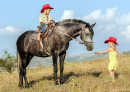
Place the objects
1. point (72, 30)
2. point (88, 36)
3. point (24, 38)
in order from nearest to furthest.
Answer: point (88, 36), point (72, 30), point (24, 38)

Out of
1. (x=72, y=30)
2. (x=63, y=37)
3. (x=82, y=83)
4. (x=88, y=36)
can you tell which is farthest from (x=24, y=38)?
(x=82, y=83)

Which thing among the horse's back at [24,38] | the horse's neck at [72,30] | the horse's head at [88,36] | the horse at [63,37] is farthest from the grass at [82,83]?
the horse's back at [24,38]

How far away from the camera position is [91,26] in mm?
7559

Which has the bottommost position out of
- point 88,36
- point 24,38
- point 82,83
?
point 82,83

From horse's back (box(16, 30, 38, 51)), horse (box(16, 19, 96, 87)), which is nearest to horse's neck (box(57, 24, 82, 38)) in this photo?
horse (box(16, 19, 96, 87))

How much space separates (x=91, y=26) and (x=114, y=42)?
128 centimetres

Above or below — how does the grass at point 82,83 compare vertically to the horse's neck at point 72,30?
below

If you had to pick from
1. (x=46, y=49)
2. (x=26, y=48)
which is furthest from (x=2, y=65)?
(x=46, y=49)

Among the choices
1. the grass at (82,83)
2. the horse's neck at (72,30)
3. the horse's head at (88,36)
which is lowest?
the grass at (82,83)

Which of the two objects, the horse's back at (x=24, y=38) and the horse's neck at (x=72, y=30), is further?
the horse's back at (x=24, y=38)

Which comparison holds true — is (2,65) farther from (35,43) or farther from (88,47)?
(88,47)

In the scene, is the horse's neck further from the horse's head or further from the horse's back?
the horse's back

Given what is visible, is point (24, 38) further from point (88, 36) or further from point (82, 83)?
point (82, 83)

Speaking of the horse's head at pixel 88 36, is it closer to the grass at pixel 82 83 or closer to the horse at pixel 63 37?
the horse at pixel 63 37
